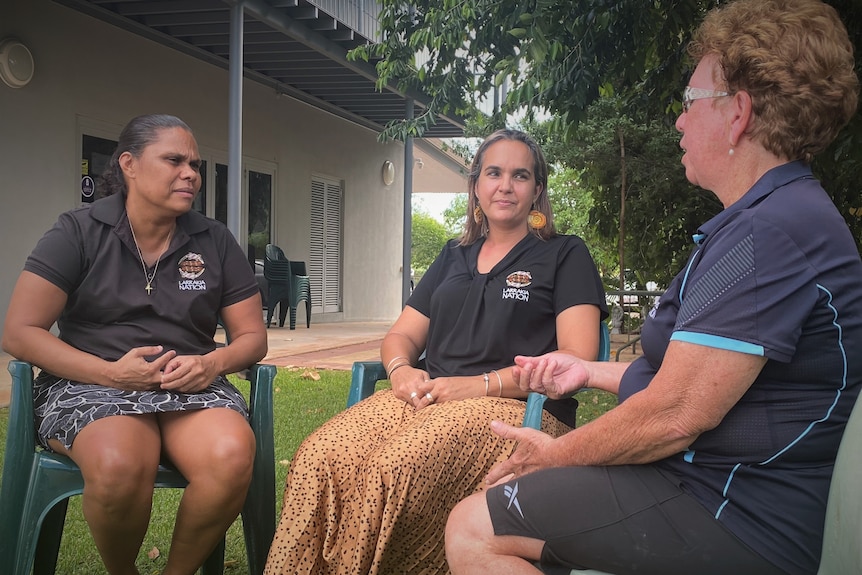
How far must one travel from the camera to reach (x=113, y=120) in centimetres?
905

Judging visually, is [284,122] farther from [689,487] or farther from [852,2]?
[689,487]

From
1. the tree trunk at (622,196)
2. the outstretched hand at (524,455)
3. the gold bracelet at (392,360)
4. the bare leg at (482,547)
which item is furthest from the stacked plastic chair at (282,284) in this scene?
the bare leg at (482,547)

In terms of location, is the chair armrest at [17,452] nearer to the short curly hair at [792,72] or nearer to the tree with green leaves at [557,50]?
the short curly hair at [792,72]

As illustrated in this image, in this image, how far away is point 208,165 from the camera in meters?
10.6

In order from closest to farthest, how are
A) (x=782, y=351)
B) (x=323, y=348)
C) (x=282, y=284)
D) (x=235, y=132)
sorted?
(x=782, y=351) < (x=235, y=132) < (x=323, y=348) < (x=282, y=284)

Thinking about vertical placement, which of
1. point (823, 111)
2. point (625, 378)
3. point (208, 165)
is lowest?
point (625, 378)

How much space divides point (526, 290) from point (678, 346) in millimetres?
1293

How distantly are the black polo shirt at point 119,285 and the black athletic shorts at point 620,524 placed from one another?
4.54 feet

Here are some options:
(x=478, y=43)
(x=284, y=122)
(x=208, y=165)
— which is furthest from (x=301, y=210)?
(x=478, y=43)

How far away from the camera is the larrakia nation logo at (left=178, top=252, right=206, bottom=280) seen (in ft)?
8.89

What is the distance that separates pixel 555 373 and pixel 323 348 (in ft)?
23.6

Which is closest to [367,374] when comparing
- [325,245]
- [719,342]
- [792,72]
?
[719,342]

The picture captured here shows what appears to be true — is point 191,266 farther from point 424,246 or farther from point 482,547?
point 424,246

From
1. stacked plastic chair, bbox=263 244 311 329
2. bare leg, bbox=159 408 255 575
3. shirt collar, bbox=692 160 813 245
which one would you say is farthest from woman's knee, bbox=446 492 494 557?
stacked plastic chair, bbox=263 244 311 329
